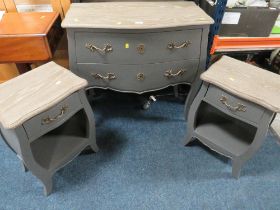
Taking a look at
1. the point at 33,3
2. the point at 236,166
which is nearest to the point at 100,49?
the point at 33,3

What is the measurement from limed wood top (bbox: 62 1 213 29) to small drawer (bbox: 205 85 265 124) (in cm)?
32

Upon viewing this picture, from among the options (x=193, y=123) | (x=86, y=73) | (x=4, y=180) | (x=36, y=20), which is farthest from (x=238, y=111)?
(x=4, y=180)

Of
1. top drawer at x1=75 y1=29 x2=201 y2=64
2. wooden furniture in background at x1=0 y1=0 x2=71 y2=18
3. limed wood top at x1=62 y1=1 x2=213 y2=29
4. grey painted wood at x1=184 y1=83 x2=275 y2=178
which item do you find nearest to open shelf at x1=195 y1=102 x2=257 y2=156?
grey painted wood at x1=184 y1=83 x2=275 y2=178

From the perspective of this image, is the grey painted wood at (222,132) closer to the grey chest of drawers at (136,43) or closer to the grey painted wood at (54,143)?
the grey chest of drawers at (136,43)

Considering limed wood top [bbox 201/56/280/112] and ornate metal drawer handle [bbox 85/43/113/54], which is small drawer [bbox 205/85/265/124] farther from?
ornate metal drawer handle [bbox 85/43/113/54]

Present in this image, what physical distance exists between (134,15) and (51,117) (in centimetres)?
60

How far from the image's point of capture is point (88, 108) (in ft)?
3.78

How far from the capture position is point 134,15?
44.5 inches

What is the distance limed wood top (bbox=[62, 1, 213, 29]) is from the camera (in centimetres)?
106

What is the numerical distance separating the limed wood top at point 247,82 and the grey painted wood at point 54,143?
24.3 inches

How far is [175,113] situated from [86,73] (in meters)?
0.71

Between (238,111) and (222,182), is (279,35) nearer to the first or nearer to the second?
(238,111)

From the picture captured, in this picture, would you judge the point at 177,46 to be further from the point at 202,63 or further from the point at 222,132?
the point at 222,132

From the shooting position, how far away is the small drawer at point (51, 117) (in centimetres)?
→ 95
